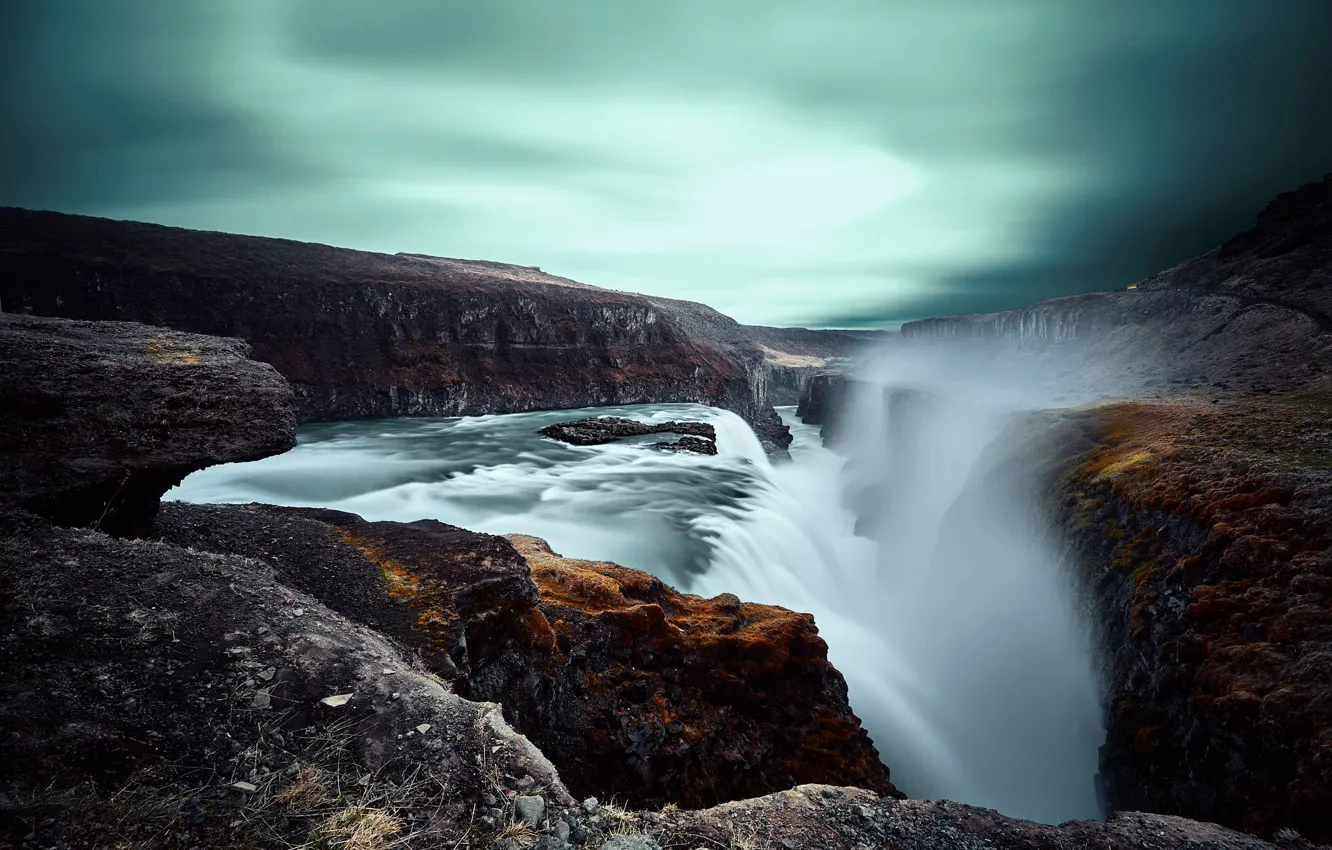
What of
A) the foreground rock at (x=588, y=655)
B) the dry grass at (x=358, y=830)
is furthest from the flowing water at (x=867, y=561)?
the dry grass at (x=358, y=830)

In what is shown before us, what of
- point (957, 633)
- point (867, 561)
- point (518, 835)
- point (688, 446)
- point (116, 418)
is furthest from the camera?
point (688, 446)

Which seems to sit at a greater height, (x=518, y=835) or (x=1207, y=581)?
(x=518, y=835)

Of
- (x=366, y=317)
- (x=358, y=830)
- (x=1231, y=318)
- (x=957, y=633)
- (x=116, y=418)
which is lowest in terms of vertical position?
(x=957, y=633)

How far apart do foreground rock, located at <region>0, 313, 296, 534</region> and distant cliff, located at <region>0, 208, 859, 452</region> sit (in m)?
39.6

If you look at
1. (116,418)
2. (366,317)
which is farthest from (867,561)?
(366,317)

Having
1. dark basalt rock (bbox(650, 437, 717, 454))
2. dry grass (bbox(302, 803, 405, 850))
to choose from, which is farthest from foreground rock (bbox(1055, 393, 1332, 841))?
dark basalt rock (bbox(650, 437, 717, 454))

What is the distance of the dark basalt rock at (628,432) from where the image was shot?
108 feet

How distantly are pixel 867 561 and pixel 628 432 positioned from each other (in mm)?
16488

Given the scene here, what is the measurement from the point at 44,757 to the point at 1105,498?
62.6 ft

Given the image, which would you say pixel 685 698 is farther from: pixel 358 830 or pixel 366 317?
pixel 366 317

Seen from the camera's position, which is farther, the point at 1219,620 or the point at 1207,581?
the point at 1207,581

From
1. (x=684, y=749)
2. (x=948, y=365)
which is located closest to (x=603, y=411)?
(x=684, y=749)

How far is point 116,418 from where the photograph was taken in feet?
19.6

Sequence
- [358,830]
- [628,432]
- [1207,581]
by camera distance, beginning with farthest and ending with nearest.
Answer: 1. [628,432]
2. [1207,581]
3. [358,830]
